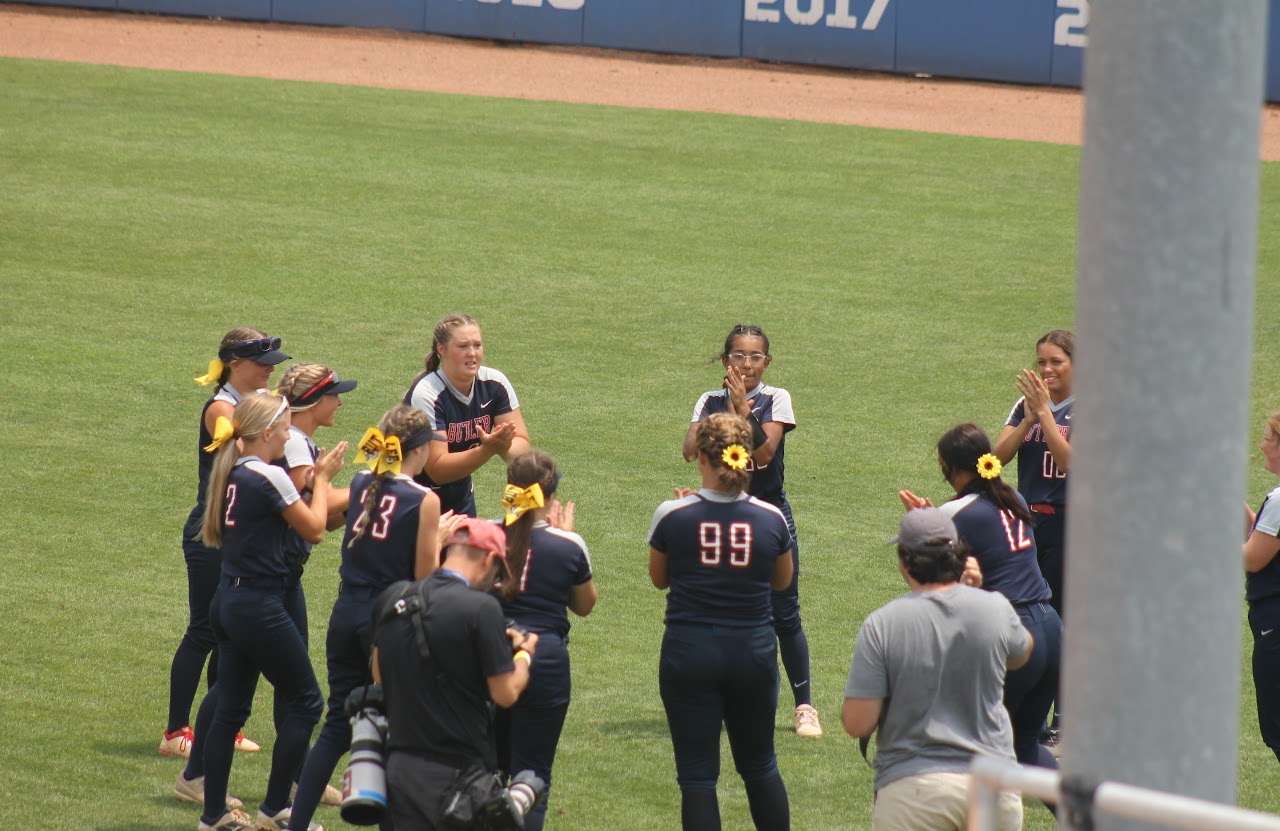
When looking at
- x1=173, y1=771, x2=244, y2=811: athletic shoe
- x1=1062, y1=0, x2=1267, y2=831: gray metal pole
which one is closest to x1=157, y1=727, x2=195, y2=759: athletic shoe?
x1=173, y1=771, x2=244, y2=811: athletic shoe

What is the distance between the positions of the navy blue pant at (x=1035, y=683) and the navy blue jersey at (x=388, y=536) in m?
2.11

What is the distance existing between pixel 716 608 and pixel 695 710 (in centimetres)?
34

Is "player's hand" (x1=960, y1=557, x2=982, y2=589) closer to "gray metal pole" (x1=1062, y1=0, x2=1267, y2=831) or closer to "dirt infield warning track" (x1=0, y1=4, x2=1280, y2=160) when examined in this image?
"gray metal pole" (x1=1062, y1=0, x2=1267, y2=831)

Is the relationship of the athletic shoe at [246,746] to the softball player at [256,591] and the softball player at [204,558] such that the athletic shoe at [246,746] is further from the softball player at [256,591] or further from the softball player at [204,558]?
the softball player at [256,591]

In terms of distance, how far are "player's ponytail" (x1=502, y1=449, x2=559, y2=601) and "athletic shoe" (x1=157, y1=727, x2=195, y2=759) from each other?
6.66 feet

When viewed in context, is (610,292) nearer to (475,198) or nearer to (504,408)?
(475,198)

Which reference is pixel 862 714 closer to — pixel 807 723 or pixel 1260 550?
pixel 1260 550

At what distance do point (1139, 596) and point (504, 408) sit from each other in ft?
15.6

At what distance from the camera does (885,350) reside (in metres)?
12.8

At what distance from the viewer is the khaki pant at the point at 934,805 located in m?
3.99

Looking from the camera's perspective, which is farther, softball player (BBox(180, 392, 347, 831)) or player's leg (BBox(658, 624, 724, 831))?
softball player (BBox(180, 392, 347, 831))

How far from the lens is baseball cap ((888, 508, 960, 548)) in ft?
13.4

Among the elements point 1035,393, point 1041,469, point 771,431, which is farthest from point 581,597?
point 1041,469

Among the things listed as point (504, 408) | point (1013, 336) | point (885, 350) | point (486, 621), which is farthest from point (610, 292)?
point (486, 621)
